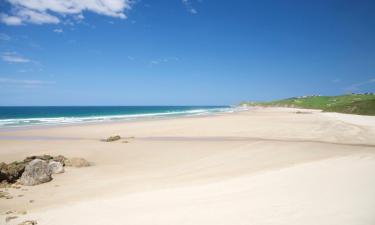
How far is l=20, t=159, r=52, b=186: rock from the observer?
9703 millimetres

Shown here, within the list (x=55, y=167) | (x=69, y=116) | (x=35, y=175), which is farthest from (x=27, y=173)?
(x=69, y=116)

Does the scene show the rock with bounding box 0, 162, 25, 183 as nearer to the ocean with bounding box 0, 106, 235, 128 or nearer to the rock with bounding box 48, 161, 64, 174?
the rock with bounding box 48, 161, 64, 174

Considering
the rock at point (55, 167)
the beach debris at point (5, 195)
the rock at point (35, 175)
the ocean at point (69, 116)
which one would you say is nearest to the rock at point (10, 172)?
the rock at point (35, 175)

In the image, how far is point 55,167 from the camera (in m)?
11.1

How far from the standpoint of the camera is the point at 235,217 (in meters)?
5.33

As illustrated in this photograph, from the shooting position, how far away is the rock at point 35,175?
970cm

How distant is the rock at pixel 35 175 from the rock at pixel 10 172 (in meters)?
0.47

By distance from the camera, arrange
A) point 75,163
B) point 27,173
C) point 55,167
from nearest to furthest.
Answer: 1. point 27,173
2. point 55,167
3. point 75,163

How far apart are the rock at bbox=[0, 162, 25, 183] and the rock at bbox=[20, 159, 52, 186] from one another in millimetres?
474

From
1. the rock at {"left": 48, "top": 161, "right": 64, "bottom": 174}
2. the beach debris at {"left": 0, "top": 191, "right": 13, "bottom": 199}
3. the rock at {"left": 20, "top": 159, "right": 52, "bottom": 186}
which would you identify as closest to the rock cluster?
the rock at {"left": 20, "top": 159, "right": 52, "bottom": 186}

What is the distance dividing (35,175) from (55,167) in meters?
1.29

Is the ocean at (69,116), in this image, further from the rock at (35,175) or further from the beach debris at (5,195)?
the beach debris at (5,195)

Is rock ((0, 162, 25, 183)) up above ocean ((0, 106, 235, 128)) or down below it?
below

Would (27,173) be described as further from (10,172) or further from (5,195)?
(5,195)
